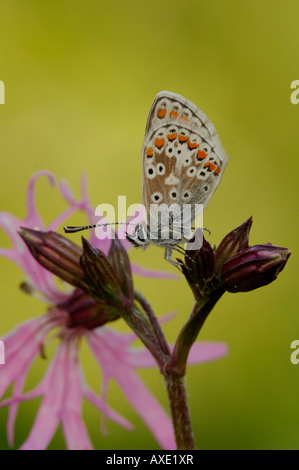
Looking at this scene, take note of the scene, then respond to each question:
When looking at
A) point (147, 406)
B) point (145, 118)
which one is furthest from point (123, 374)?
point (145, 118)

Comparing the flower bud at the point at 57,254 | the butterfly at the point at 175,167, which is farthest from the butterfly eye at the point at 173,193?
A: the flower bud at the point at 57,254

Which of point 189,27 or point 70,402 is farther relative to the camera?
point 189,27

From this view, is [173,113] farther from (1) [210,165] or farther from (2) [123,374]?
(2) [123,374]

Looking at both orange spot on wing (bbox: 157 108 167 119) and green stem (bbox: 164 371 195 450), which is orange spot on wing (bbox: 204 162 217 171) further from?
green stem (bbox: 164 371 195 450)

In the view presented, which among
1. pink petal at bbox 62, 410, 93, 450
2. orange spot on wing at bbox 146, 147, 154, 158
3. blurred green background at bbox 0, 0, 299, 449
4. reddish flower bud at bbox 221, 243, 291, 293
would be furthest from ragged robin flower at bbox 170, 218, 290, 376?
blurred green background at bbox 0, 0, 299, 449

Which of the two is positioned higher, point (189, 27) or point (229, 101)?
point (189, 27)
